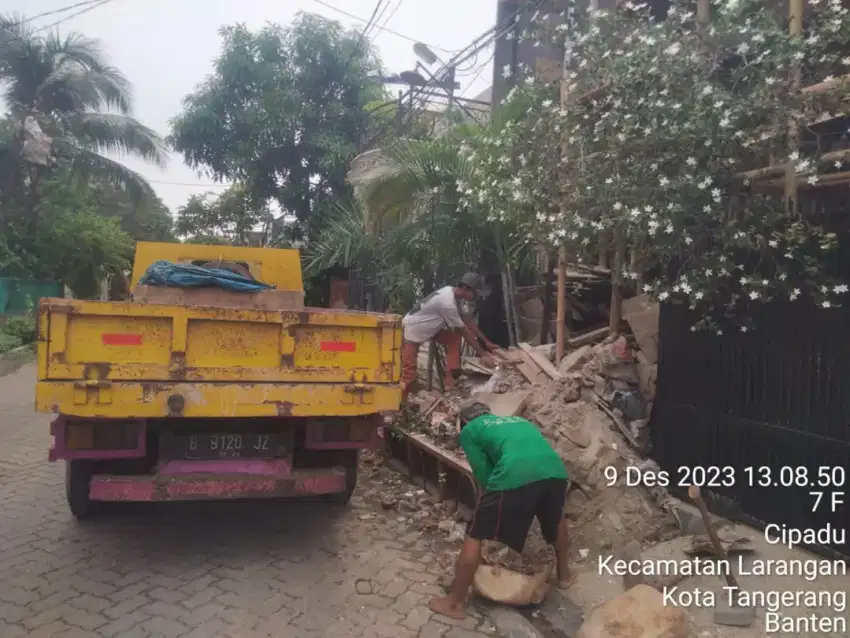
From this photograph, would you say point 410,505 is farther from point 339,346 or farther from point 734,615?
point 734,615

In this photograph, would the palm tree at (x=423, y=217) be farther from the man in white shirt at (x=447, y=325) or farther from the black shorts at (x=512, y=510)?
the black shorts at (x=512, y=510)

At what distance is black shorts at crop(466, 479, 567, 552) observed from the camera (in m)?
3.79

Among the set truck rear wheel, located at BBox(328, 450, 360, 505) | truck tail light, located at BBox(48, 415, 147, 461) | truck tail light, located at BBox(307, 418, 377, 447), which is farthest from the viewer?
truck rear wheel, located at BBox(328, 450, 360, 505)

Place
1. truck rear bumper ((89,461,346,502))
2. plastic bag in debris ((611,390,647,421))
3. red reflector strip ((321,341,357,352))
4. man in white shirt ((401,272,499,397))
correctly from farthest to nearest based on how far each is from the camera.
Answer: man in white shirt ((401,272,499,397)) → plastic bag in debris ((611,390,647,421)) → red reflector strip ((321,341,357,352)) → truck rear bumper ((89,461,346,502))

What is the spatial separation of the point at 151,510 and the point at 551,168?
13.6ft

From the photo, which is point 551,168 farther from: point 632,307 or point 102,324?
Answer: point 102,324

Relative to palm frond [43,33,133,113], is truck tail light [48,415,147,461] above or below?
below

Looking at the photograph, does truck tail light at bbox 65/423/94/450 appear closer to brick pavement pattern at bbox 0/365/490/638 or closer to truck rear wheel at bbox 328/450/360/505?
brick pavement pattern at bbox 0/365/490/638

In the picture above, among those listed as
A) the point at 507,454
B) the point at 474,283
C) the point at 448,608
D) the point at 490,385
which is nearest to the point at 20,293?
the point at 474,283

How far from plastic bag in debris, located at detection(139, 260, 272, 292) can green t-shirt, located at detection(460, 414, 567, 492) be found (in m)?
2.26

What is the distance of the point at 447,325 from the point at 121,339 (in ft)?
12.4

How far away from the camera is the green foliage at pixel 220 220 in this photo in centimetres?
2348

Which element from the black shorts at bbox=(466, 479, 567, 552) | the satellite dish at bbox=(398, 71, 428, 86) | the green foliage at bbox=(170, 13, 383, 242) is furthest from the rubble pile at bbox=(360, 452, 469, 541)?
the green foliage at bbox=(170, 13, 383, 242)

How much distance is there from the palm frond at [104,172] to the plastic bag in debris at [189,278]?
15.4m
